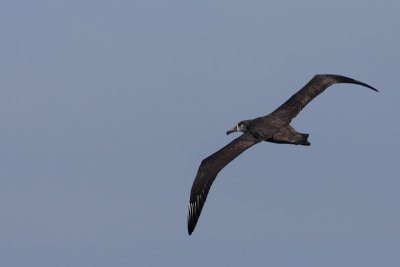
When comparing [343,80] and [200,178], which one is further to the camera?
[343,80]

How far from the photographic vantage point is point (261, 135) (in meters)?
46.6

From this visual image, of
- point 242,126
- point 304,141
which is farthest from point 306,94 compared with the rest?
point 304,141

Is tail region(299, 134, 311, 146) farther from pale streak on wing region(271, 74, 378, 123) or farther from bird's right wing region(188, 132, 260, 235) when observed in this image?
bird's right wing region(188, 132, 260, 235)

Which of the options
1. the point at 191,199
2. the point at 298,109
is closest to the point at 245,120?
the point at 298,109

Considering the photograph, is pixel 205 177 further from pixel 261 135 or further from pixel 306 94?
pixel 306 94

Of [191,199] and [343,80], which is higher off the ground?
[343,80]

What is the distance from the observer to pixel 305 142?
4625 cm

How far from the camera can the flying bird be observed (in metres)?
44.7

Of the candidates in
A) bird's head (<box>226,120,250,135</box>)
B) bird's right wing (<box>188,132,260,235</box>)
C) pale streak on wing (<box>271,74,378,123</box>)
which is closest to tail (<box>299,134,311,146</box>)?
pale streak on wing (<box>271,74,378,123</box>)

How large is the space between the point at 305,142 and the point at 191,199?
13.5ft

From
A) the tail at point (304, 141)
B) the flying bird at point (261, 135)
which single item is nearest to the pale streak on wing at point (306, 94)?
the flying bird at point (261, 135)

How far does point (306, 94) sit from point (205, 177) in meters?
5.80

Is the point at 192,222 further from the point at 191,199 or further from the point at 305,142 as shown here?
the point at 305,142

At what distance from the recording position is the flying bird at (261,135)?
4469 cm
